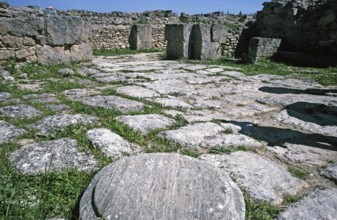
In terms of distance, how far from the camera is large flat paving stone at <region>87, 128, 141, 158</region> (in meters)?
2.67

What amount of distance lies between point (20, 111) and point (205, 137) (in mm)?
2188

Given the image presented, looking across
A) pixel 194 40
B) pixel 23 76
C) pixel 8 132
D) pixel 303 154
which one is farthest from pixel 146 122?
pixel 194 40

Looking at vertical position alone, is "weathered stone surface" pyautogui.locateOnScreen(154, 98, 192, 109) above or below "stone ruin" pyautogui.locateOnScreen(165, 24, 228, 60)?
below

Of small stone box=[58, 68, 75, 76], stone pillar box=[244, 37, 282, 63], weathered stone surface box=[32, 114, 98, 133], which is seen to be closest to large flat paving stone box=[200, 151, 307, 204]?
weathered stone surface box=[32, 114, 98, 133]

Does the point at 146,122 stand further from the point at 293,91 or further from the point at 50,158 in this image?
the point at 293,91

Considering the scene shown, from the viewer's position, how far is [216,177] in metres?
2.11

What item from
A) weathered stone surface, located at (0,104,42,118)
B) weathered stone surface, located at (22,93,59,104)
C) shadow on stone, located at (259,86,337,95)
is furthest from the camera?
shadow on stone, located at (259,86,337,95)

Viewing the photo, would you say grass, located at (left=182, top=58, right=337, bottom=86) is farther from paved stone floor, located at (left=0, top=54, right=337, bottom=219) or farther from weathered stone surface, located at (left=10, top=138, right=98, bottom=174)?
weathered stone surface, located at (left=10, top=138, right=98, bottom=174)

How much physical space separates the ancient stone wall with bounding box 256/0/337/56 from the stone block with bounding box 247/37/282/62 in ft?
2.75

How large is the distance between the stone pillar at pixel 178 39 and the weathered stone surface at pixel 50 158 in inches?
299

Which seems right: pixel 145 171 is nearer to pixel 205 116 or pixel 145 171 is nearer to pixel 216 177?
pixel 216 177

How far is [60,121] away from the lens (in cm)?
336

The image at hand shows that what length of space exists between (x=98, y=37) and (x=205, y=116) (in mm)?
11886

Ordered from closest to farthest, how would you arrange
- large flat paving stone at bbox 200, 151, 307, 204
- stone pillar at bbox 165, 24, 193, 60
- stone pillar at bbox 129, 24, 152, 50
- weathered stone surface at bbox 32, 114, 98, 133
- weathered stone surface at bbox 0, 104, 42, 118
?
1. large flat paving stone at bbox 200, 151, 307, 204
2. weathered stone surface at bbox 32, 114, 98, 133
3. weathered stone surface at bbox 0, 104, 42, 118
4. stone pillar at bbox 165, 24, 193, 60
5. stone pillar at bbox 129, 24, 152, 50
